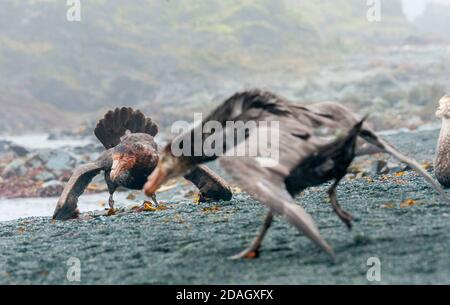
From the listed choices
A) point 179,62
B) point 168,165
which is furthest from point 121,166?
point 179,62

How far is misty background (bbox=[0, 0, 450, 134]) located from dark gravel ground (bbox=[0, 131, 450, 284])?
3247 centimetres

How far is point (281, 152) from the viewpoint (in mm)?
7000

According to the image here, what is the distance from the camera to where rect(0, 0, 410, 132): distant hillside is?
64750 mm

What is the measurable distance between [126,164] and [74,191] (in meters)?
1.56

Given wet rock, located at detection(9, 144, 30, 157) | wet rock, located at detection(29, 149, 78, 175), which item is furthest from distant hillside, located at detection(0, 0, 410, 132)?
wet rock, located at detection(29, 149, 78, 175)

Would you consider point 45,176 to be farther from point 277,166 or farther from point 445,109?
point 277,166

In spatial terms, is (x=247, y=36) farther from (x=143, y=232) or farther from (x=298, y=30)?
(x=143, y=232)

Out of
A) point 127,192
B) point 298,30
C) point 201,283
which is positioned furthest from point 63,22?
point 201,283

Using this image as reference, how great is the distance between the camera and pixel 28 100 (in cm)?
6288

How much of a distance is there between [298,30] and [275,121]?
7729 centimetres

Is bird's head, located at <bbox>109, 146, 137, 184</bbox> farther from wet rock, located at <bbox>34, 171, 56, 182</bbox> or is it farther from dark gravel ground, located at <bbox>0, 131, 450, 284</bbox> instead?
wet rock, located at <bbox>34, 171, 56, 182</bbox>

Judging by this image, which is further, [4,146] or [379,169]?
[4,146]

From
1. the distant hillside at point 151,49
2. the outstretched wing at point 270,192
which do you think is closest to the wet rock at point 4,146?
the distant hillside at point 151,49

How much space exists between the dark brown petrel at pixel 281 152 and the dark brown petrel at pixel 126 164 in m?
4.86
